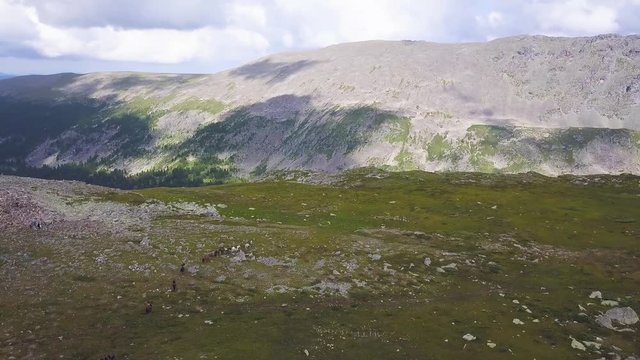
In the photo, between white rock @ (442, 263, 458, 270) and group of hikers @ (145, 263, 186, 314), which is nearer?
group of hikers @ (145, 263, 186, 314)

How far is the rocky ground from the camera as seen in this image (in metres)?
38.7

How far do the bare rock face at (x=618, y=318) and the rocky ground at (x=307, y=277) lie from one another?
0.12 m

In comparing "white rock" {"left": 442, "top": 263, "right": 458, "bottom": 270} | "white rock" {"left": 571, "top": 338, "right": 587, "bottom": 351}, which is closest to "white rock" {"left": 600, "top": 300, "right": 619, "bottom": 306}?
"white rock" {"left": 571, "top": 338, "right": 587, "bottom": 351}

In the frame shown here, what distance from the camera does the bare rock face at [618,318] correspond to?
4353cm

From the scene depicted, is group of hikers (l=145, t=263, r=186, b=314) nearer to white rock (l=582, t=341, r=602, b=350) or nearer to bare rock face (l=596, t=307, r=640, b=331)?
white rock (l=582, t=341, r=602, b=350)

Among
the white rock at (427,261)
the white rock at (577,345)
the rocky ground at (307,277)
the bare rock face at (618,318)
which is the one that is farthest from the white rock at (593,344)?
the white rock at (427,261)

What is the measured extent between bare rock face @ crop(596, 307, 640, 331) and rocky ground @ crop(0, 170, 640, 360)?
0.12 m

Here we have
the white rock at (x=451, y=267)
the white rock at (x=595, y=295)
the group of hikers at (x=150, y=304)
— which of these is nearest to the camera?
the group of hikers at (x=150, y=304)

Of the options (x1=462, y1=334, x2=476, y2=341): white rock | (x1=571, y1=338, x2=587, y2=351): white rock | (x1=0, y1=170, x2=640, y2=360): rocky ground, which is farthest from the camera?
(x1=462, y1=334, x2=476, y2=341): white rock

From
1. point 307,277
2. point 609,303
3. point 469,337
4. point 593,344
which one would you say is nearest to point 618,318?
point 609,303

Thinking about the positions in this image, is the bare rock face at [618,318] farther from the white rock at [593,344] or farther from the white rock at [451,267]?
the white rock at [451,267]

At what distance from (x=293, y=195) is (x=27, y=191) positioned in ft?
136

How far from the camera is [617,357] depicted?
3788cm

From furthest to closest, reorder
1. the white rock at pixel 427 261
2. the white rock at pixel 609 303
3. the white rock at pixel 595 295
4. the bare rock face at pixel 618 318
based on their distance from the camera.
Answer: the white rock at pixel 427 261 → the white rock at pixel 595 295 → the white rock at pixel 609 303 → the bare rock face at pixel 618 318
